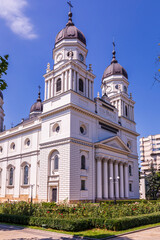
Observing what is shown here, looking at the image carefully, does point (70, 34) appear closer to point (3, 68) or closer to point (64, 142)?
point (64, 142)

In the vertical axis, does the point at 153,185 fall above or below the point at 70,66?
below

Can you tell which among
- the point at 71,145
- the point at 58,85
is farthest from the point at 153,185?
the point at 58,85

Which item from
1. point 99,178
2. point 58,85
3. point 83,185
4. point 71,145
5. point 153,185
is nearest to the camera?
point 71,145

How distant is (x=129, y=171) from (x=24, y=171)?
19759mm

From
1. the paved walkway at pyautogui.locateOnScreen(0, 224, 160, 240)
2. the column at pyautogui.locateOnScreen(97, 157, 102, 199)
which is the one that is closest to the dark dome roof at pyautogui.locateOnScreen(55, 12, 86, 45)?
the column at pyautogui.locateOnScreen(97, 157, 102, 199)

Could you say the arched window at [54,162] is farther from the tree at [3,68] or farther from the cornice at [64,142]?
the tree at [3,68]

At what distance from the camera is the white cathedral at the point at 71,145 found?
1331 inches

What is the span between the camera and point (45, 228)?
1584 cm

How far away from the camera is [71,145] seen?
109 feet

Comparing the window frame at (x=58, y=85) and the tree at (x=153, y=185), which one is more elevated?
the window frame at (x=58, y=85)

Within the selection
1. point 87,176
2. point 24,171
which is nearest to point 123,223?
point 87,176

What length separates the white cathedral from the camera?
33.8 meters

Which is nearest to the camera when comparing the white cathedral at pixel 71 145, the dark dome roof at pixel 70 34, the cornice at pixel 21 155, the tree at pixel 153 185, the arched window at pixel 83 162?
the white cathedral at pixel 71 145

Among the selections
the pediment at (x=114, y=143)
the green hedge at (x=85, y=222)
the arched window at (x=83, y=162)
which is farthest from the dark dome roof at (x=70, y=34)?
the green hedge at (x=85, y=222)
